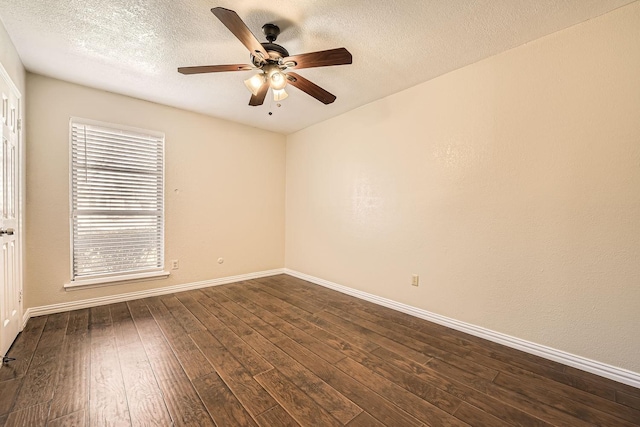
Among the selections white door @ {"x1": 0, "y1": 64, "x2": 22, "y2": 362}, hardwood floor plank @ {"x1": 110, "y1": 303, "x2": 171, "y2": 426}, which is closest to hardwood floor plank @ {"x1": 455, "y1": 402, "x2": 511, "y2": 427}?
hardwood floor plank @ {"x1": 110, "y1": 303, "x2": 171, "y2": 426}

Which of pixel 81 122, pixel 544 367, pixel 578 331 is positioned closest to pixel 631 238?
pixel 578 331

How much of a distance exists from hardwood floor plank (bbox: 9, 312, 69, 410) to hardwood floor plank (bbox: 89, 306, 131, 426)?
0.68ft

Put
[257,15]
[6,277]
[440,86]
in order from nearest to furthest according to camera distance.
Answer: [257,15] < [6,277] < [440,86]

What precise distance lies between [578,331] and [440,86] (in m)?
2.45

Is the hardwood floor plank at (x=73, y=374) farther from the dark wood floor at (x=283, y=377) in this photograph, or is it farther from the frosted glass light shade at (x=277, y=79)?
the frosted glass light shade at (x=277, y=79)

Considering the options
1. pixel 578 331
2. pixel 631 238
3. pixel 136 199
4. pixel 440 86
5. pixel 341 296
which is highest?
pixel 440 86

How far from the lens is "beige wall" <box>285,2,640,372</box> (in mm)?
1890

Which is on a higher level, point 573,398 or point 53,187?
point 53,187

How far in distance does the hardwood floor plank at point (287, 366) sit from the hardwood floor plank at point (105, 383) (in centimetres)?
90

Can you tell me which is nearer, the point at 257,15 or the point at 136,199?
the point at 257,15

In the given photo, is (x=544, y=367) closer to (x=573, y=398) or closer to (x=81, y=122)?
(x=573, y=398)

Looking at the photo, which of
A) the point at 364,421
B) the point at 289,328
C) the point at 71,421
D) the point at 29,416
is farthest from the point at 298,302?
the point at 29,416

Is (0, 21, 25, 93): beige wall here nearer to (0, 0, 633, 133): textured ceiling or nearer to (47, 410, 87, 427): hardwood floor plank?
(0, 0, 633, 133): textured ceiling

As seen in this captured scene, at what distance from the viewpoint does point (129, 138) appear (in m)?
3.43
